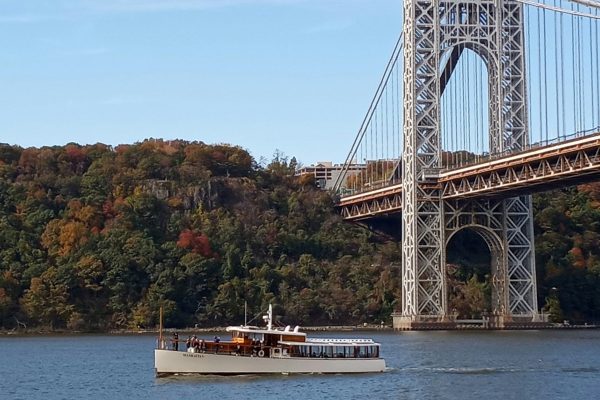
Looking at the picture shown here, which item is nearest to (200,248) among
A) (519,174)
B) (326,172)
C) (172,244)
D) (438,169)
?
(172,244)

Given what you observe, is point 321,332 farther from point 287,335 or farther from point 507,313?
point 287,335

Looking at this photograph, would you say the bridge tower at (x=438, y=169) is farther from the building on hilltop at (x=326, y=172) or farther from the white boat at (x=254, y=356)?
the white boat at (x=254, y=356)

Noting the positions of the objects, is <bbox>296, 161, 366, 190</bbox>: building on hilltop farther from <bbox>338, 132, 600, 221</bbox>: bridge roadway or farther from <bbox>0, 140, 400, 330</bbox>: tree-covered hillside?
<bbox>338, 132, 600, 221</bbox>: bridge roadway

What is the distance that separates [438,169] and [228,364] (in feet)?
152

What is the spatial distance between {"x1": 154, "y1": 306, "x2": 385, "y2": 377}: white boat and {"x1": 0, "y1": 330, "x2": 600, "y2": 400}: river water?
0.59 metres

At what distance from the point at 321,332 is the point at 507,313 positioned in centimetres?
1389

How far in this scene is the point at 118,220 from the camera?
126875 millimetres

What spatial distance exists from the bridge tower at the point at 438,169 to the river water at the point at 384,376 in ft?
49.4

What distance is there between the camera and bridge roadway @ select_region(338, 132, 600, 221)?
9319cm

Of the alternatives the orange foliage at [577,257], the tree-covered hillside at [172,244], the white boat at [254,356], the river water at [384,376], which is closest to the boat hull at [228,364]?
the white boat at [254,356]

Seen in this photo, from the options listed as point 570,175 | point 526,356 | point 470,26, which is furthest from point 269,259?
point 526,356

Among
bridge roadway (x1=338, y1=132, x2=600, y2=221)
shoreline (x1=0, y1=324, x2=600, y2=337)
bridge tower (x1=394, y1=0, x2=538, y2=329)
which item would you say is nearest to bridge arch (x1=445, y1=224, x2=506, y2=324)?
bridge tower (x1=394, y1=0, x2=538, y2=329)

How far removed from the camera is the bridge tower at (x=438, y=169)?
112 metres

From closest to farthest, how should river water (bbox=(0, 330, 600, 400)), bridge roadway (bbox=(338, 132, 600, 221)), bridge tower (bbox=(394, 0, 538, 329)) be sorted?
river water (bbox=(0, 330, 600, 400)) → bridge roadway (bbox=(338, 132, 600, 221)) → bridge tower (bbox=(394, 0, 538, 329))
